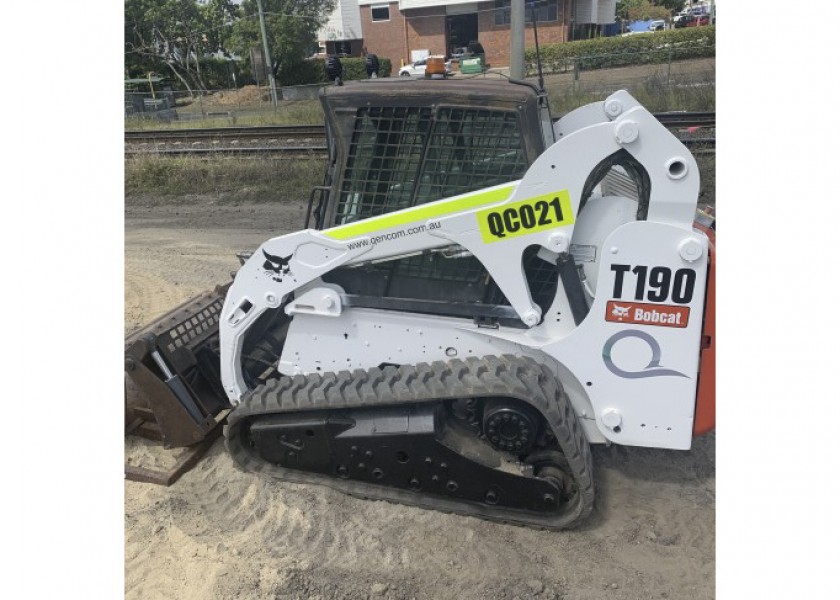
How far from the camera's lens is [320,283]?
128 inches

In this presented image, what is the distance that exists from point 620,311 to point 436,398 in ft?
3.25

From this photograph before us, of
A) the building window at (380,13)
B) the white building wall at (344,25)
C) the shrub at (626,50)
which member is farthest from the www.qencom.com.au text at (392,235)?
the white building wall at (344,25)

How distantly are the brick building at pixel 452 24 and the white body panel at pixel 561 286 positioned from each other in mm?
29253

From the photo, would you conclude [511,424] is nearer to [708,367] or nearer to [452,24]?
[708,367]

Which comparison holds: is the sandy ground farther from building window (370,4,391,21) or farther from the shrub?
building window (370,4,391,21)

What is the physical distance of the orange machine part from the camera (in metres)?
2.81

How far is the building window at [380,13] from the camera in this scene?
3350 centimetres

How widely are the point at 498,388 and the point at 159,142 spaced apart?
12.8m

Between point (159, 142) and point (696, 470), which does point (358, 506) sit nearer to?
point (696, 470)

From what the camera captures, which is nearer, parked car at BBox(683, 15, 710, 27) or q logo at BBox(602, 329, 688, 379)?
q logo at BBox(602, 329, 688, 379)

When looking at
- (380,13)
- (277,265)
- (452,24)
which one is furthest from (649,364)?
(380,13)

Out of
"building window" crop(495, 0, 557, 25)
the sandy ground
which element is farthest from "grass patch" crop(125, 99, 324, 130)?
"building window" crop(495, 0, 557, 25)

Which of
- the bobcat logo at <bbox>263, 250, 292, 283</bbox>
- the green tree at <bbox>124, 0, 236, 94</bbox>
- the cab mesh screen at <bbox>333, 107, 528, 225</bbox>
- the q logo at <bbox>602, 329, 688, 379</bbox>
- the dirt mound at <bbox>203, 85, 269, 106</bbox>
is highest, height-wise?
the green tree at <bbox>124, 0, 236, 94</bbox>

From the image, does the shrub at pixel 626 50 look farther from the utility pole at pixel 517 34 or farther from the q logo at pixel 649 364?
the q logo at pixel 649 364
